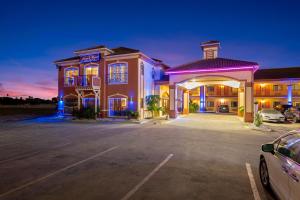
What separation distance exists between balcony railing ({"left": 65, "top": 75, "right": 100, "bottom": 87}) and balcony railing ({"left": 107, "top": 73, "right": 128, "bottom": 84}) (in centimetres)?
134

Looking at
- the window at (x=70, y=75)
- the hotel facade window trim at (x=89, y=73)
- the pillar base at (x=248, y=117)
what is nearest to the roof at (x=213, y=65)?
the pillar base at (x=248, y=117)

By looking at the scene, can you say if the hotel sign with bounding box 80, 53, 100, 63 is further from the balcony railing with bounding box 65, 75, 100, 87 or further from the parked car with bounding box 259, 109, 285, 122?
the parked car with bounding box 259, 109, 285, 122

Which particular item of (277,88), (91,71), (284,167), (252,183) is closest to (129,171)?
(252,183)

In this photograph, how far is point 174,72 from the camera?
22828 mm

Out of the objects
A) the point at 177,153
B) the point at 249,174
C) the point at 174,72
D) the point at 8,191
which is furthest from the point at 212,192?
the point at 174,72

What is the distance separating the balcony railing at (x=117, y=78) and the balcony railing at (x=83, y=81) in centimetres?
134

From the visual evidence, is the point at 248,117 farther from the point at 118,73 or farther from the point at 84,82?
the point at 84,82

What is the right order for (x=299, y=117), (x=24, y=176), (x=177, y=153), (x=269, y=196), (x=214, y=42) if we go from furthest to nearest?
(x=214, y=42) < (x=299, y=117) < (x=177, y=153) < (x=24, y=176) < (x=269, y=196)

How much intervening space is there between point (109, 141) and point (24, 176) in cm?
520

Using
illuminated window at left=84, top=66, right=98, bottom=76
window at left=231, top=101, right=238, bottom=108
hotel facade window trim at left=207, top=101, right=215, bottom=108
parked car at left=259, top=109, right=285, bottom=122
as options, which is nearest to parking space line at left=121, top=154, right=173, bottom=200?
parked car at left=259, top=109, right=285, bottom=122

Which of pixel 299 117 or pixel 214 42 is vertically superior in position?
pixel 214 42

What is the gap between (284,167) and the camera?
3.53 m

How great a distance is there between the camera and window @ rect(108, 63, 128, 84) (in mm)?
22505

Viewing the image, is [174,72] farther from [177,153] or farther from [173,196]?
[173,196]
